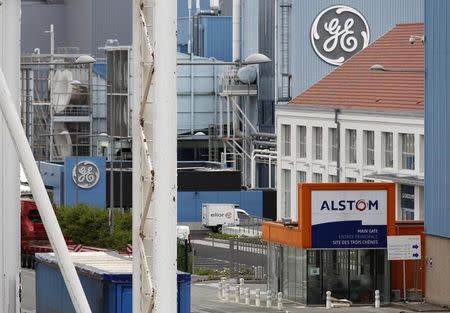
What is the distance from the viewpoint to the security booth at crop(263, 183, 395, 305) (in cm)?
4956

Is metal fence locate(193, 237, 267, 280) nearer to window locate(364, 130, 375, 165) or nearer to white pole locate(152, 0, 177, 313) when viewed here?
window locate(364, 130, 375, 165)

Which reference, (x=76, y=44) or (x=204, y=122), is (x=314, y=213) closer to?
(x=204, y=122)

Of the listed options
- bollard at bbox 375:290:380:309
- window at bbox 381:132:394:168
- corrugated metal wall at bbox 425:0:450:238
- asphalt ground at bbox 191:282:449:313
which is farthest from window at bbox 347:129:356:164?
bollard at bbox 375:290:380:309

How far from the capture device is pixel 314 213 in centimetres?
4962

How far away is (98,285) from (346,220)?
22.5 meters

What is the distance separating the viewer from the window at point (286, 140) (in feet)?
262

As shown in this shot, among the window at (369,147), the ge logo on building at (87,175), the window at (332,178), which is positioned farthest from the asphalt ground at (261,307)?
the ge logo on building at (87,175)

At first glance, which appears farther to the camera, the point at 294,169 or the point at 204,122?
the point at 204,122

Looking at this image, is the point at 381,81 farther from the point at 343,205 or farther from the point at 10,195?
the point at 10,195

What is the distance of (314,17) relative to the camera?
299 ft

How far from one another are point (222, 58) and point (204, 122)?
35.3 feet

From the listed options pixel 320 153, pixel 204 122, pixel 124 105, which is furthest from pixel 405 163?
pixel 204 122

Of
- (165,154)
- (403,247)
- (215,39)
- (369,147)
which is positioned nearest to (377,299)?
(403,247)

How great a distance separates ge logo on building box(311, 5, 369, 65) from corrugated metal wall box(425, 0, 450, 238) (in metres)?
35.9
